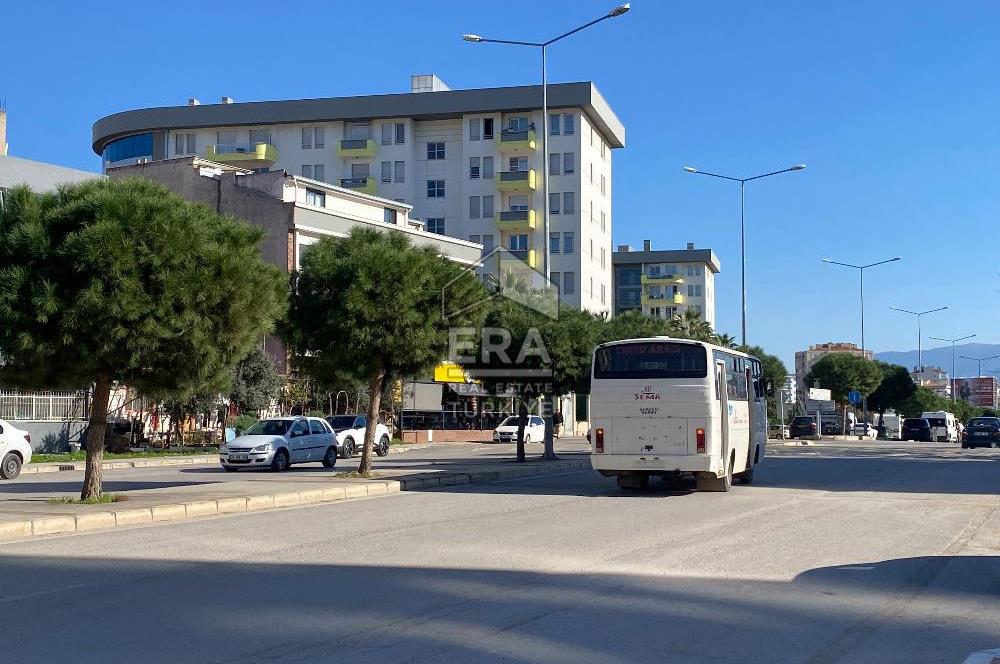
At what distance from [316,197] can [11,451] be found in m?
34.7

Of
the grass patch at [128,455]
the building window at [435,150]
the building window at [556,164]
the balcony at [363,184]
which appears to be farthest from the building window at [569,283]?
the grass patch at [128,455]

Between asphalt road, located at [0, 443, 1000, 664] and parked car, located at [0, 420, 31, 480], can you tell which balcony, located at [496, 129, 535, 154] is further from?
asphalt road, located at [0, 443, 1000, 664]

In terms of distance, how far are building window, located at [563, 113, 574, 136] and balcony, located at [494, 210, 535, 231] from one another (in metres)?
6.37

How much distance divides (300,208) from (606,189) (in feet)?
117

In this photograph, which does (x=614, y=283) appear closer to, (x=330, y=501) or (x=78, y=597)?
(x=330, y=501)

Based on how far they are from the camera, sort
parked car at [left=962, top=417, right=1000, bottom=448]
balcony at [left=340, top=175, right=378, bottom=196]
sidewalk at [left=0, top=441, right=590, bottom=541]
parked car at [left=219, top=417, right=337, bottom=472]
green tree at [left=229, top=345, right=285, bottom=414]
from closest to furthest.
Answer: sidewalk at [left=0, top=441, right=590, bottom=541], parked car at [left=219, top=417, right=337, bottom=472], green tree at [left=229, top=345, right=285, bottom=414], parked car at [left=962, top=417, right=1000, bottom=448], balcony at [left=340, top=175, right=378, bottom=196]

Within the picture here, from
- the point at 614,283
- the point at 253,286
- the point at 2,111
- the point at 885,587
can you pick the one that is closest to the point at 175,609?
the point at 885,587

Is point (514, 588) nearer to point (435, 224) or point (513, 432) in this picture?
point (513, 432)

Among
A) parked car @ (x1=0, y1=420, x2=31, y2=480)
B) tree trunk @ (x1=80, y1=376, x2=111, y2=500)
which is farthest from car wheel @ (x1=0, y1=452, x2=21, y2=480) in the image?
tree trunk @ (x1=80, y1=376, x2=111, y2=500)

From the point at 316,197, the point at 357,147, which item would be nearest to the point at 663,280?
the point at 357,147

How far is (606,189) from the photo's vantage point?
83.1 meters

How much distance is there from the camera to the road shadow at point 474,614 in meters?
7.26

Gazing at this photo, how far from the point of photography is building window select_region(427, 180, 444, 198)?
7775 centimetres

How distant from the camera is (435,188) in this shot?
3066 inches
